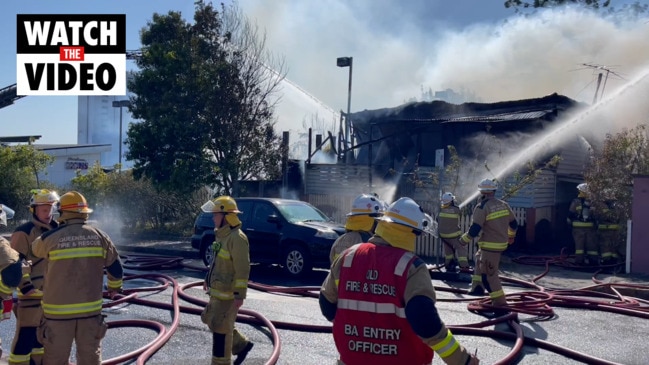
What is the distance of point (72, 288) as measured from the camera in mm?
4840

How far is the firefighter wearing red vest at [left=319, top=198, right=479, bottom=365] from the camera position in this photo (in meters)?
3.18

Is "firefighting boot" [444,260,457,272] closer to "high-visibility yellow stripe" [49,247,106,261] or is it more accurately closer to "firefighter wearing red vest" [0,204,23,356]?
"high-visibility yellow stripe" [49,247,106,261]

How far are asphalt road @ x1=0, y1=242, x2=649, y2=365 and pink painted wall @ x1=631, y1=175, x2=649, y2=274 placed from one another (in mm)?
4382

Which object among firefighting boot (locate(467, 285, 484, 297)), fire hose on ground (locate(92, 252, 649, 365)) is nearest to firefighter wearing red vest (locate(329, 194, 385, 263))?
fire hose on ground (locate(92, 252, 649, 365))

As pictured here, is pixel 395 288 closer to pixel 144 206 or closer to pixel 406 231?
pixel 406 231

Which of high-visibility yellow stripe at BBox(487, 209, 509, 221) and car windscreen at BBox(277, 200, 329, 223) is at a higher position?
high-visibility yellow stripe at BBox(487, 209, 509, 221)

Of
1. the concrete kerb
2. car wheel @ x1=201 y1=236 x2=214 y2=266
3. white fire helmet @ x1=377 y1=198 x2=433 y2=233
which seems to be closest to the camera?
white fire helmet @ x1=377 y1=198 x2=433 y2=233

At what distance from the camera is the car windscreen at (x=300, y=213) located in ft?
41.5

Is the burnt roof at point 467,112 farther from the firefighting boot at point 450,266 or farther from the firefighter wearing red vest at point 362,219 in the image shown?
the firefighter wearing red vest at point 362,219

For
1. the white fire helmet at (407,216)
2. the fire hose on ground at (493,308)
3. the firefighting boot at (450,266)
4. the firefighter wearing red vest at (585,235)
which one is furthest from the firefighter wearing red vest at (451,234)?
the white fire helmet at (407,216)

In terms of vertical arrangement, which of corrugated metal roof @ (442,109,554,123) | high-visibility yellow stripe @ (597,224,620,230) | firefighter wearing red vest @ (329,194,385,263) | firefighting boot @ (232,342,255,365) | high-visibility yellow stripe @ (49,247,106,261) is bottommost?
firefighting boot @ (232,342,255,365)

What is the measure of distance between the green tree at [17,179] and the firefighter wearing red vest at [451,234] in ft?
62.4

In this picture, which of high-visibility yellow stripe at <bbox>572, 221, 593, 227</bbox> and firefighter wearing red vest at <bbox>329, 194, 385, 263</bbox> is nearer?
firefighter wearing red vest at <bbox>329, 194, 385, 263</bbox>

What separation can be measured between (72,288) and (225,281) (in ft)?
4.66
